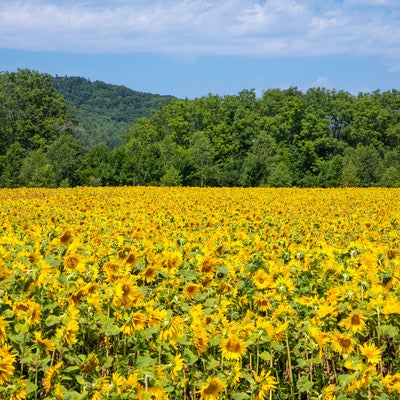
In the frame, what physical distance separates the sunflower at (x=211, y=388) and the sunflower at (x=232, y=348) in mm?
269

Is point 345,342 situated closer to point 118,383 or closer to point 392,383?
point 392,383

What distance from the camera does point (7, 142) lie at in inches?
2719

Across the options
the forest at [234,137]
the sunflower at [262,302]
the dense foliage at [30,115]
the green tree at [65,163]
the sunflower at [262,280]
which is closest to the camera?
the sunflower at [262,302]

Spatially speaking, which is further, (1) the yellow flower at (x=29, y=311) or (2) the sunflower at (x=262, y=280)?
(2) the sunflower at (x=262, y=280)

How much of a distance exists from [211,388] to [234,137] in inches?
2856

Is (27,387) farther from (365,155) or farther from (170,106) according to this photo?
(170,106)

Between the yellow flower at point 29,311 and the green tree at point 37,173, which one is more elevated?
the yellow flower at point 29,311

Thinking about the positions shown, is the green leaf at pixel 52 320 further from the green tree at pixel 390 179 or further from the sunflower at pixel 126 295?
the green tree at pixel 390 179

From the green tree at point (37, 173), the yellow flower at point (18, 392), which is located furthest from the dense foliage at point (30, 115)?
the yellow flower at point (18, 392)

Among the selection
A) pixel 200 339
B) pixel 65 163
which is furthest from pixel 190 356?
pixel 65 163

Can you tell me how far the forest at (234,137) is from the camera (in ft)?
173

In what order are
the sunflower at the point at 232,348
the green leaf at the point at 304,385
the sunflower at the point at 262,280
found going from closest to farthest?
the sunflower at the point at 232,348
the green leaf at the point at 304,385
the sunflower at the point at 262,280

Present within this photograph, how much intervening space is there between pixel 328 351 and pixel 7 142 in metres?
69.4

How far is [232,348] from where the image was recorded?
3.19m
